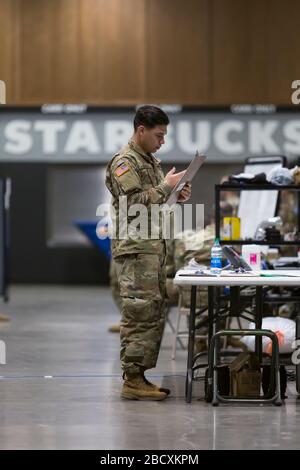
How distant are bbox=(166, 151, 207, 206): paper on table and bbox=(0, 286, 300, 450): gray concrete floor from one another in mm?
1232

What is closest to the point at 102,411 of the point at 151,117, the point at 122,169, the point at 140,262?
the point at 140,262

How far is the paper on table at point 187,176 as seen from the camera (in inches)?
230

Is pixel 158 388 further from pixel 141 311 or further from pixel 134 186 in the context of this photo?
pixel 134 186

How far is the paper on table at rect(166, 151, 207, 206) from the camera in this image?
5835 mm

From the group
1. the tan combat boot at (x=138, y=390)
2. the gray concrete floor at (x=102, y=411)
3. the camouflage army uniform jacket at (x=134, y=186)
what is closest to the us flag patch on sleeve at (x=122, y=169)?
the camouflage army uniform jacket at (x=134, y=186)

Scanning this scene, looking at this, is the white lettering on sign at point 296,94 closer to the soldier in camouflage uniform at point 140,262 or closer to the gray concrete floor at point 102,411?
the gray concrete floor at point 102,411

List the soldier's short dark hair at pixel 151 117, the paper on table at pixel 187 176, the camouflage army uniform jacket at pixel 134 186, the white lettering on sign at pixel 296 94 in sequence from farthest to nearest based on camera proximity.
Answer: the white lettering on sign at pixel 296 94 < the soldier's short dark hair at pixel 151 117 < the camouflage army uniform jacket at pixel 134 186 < the paper on table at pixel 187 176

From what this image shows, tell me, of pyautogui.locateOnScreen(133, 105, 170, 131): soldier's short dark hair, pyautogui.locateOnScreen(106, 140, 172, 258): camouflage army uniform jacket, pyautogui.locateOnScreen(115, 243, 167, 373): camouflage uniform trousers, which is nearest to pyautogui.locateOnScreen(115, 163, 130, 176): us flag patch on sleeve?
pyautogui.locateOnScreen(106, 140, 172, 258): camouflage army uniform jacket

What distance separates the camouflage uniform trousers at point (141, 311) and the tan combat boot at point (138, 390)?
0.11m

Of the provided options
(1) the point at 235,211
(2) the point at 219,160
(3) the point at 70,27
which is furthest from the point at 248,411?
(3) the point at 70,27

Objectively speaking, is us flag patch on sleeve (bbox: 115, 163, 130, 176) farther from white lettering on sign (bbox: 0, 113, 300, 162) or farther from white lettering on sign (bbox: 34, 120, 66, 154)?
white lettering on sign (bbox: 34, 120, 66, 154)
